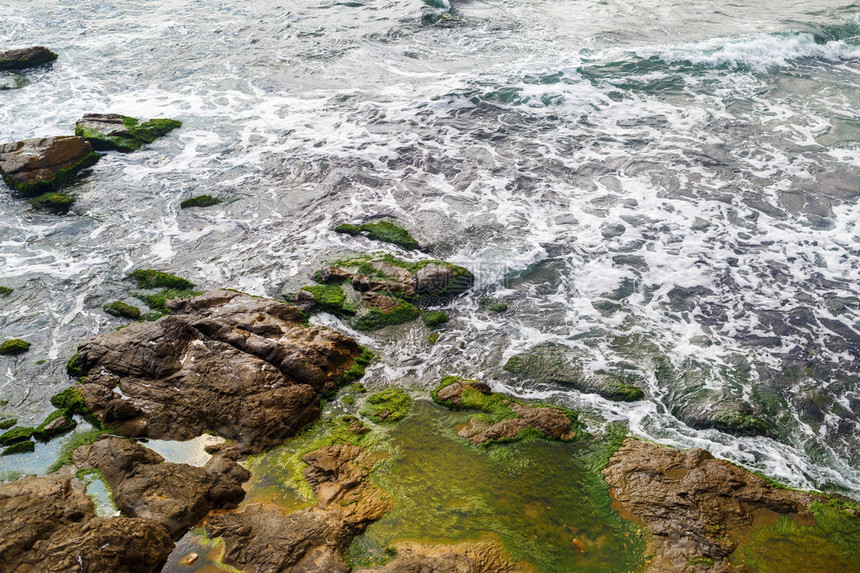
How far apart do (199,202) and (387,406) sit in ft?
27.2

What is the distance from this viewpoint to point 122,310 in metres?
11.1

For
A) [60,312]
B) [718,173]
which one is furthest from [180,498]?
[718,173]

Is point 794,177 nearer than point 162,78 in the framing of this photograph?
Yes

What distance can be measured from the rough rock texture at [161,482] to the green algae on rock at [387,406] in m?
2.00

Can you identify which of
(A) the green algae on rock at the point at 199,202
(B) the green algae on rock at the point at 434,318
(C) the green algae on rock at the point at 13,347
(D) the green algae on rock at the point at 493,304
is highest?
(A) the green algae on rock at the point at 199,202

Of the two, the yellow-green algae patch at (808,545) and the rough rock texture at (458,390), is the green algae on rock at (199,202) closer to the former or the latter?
the rough rock texture at (458,390)

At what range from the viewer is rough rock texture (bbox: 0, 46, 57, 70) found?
2164cm

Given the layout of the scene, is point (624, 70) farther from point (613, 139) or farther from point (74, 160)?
point (74, 160)

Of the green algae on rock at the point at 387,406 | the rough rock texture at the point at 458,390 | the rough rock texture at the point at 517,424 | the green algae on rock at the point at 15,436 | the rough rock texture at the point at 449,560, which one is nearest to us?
the rough rock texture at the point at 449,560

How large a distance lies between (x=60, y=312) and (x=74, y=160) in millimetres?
6357

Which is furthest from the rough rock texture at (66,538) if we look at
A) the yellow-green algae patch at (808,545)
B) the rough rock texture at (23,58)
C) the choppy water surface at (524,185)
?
the rough rock texture at (23,58)

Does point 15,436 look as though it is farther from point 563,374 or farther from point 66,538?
point 563,374

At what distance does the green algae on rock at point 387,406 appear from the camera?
9.09m

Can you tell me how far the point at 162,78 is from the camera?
21125 millimetres
